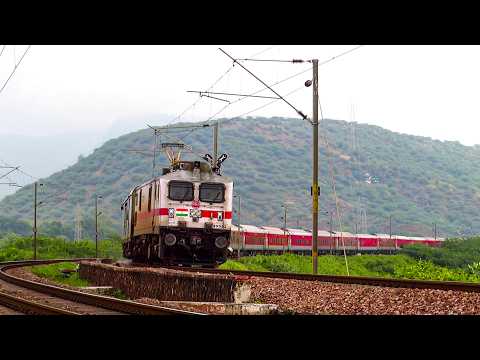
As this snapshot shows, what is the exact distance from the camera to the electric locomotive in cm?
2872

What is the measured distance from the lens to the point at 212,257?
30.0 metres

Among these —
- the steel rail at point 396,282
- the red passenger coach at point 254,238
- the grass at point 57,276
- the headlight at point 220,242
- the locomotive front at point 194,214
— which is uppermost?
the locomotive front at point 194,214

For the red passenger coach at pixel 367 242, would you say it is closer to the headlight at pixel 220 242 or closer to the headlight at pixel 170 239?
the headlight at pixel 220 242

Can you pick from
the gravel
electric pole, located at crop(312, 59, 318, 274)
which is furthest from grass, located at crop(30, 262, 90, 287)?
the gravel

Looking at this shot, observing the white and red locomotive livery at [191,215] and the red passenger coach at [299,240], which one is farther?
the red passenger coach at [299,240]

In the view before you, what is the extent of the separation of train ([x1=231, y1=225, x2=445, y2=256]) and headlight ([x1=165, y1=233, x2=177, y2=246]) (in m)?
33.6

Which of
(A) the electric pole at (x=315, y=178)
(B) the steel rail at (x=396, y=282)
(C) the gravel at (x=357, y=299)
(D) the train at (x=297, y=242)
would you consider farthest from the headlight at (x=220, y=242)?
(D) the train at (x=297, y=242)

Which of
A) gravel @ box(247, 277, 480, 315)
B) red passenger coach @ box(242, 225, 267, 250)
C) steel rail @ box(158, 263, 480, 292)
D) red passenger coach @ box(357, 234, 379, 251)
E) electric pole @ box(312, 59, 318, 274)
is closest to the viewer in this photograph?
gravel @ box(247, 277, 480, 315)

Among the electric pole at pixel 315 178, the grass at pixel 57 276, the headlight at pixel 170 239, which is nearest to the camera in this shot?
the headlight at pixel 170 239

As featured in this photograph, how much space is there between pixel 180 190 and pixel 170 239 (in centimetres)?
193

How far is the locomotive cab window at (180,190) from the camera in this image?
28.9m

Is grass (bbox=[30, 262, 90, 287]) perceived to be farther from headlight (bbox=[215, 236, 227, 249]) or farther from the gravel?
the gravel
